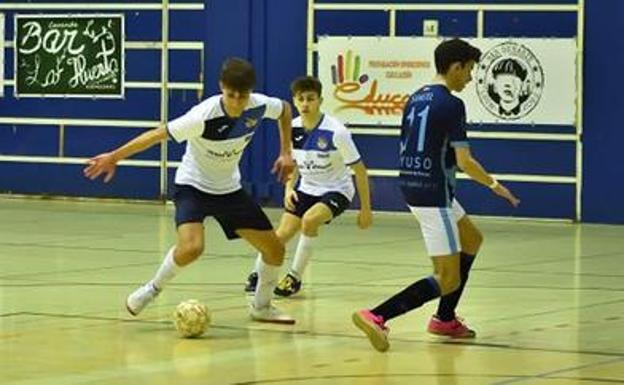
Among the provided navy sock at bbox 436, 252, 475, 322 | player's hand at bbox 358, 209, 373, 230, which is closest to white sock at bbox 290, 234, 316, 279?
player's hand at bbox 358, 209, 373, 230

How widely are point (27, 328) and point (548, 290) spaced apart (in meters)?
5.29

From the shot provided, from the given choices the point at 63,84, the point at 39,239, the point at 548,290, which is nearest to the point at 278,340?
the point at 548,290

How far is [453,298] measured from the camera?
12.3 m

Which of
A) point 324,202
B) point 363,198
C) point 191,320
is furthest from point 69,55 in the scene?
point 191,320

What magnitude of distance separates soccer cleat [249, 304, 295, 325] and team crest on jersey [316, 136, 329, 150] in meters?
2.48

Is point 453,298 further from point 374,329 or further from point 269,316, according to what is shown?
point 269,316

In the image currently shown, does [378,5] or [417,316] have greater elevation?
[378,5]

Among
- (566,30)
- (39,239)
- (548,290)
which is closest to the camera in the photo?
(548,290)

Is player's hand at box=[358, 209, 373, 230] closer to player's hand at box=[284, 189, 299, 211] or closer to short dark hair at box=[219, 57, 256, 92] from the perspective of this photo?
player's hand at box=[284, 189, 299, 211]

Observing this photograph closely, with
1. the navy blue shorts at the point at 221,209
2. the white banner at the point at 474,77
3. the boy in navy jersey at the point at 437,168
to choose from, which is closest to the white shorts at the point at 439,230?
the boy in navy jersey at the point at 437,168

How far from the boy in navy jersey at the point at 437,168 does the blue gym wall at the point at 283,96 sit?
12698 millimetres

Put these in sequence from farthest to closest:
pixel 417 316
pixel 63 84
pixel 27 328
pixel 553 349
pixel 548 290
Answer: pixel 63 84, pixel 548 290, pixel 417 316, pixel 27 328, pixel 553 349

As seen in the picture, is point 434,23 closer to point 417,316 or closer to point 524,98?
point 524,98

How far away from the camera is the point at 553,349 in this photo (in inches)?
457
